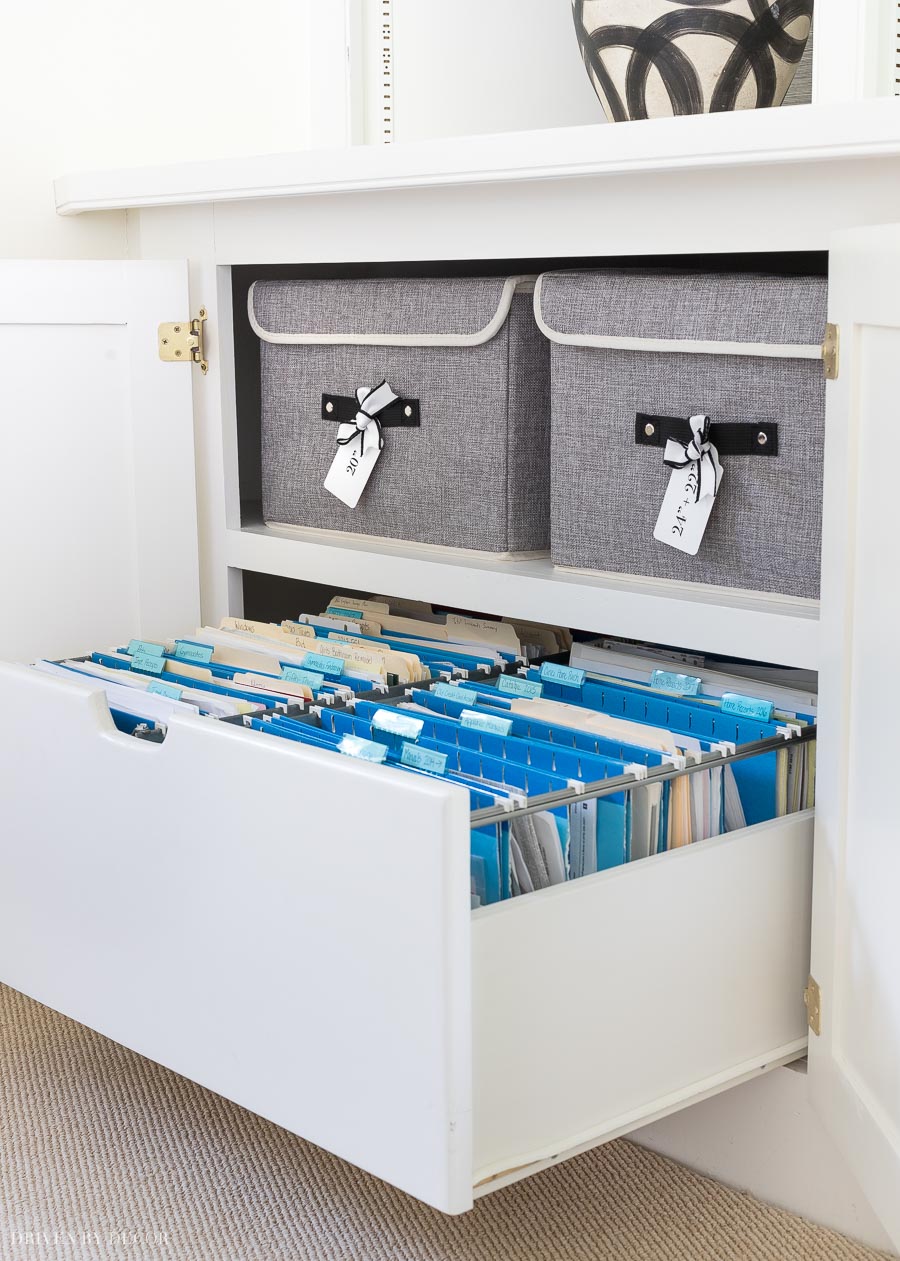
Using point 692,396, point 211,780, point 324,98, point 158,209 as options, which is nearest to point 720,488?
point 692,396

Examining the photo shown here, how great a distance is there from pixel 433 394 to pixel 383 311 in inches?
3.6

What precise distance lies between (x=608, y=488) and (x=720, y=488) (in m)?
0.10

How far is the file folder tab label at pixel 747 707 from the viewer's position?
Answer: 3.13 feet

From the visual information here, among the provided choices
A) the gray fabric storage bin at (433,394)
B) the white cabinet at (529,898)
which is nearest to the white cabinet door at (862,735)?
the white cabinet at (529,898)

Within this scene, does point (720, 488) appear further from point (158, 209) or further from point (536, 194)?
point (158, 209)

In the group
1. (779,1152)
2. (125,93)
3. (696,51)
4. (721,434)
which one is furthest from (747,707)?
(125,93)

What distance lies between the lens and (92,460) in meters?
1.33

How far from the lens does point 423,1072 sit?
712 millimetres

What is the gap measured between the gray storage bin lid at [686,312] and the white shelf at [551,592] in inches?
7.1

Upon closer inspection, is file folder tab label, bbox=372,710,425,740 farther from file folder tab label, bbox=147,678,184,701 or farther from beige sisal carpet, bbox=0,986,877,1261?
beige sisal carpet, bbox=0,986,877,1261

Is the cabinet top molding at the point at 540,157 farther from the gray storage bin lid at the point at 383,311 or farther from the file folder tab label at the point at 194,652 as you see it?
the file folder tab label at the point at 194,652

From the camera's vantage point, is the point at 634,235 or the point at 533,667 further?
the point at 533,667

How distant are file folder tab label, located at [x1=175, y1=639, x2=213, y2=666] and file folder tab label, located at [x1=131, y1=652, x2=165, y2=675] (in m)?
0.03

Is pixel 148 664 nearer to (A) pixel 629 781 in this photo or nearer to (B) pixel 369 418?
(B) pixel 369 418
